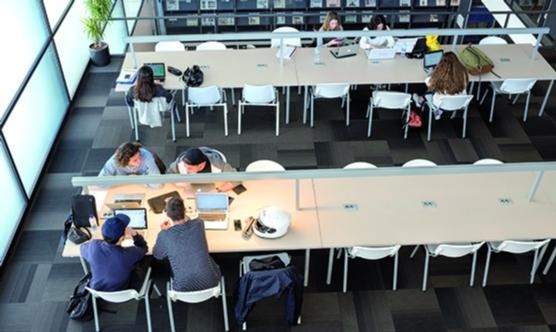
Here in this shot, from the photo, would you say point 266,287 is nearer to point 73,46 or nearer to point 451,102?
point 451,102

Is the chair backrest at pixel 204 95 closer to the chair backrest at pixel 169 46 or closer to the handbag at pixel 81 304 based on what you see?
the chair backrest at pixel 169 46

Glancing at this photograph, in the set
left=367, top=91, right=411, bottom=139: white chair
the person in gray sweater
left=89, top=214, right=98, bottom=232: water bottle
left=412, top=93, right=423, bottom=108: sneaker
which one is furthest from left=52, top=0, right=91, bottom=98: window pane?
left=412, top=93, right=423, bottom=108: sneaker

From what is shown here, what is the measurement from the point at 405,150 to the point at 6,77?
415 cm

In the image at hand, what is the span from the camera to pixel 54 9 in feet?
21.1

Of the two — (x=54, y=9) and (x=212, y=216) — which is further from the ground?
(x=54, y=9)

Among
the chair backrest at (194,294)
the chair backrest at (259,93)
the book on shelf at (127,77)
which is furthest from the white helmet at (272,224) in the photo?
the book on shelf at (127,77)

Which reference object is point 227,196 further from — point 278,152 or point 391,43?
point 391,43

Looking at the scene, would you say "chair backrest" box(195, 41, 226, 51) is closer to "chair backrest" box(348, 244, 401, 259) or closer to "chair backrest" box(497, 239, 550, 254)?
"chair backrest" box(348, 244, 401, 259)

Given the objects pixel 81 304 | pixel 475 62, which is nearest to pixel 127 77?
pixel 81 304

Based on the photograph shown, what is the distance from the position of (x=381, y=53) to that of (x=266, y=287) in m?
3.59

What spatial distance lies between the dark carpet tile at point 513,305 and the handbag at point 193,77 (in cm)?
356

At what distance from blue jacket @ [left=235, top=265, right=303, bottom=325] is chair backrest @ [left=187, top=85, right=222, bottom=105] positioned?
8.30ft

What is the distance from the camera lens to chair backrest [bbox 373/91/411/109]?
5.98 metres

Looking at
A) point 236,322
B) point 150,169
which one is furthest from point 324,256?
point 150,169
